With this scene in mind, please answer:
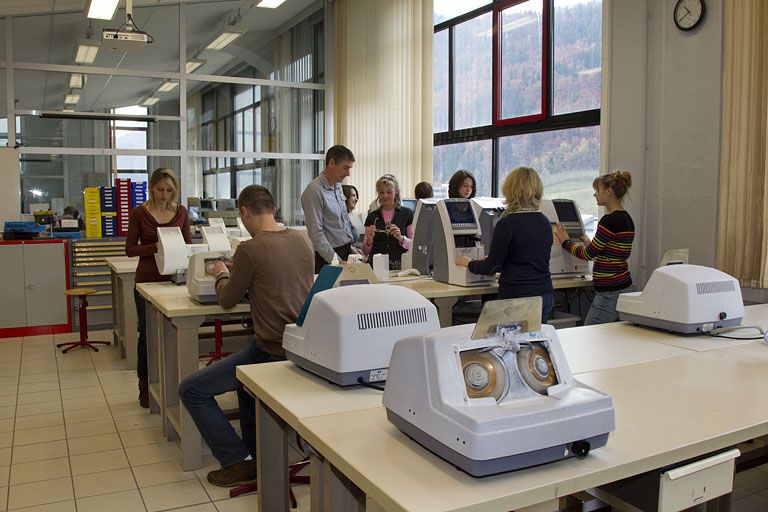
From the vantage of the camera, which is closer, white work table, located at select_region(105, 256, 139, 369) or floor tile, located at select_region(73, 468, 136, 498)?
floor tile, located at select_region(73, 468, 136, 498)

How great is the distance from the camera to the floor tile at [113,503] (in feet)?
9.34

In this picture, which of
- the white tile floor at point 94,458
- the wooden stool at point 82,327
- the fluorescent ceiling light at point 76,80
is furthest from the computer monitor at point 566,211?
the fluorescent ceiling light at point 76,80

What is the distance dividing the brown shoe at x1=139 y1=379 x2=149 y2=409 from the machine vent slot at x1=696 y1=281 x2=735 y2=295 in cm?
323

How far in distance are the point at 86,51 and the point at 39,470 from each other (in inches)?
230

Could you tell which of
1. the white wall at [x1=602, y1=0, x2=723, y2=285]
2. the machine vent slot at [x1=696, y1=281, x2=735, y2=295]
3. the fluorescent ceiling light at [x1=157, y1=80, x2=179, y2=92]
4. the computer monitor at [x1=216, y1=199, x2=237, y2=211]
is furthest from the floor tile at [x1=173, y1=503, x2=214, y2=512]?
the fluorescent ceiling light at [x1=157, y1=80, x2=179, y2=92]

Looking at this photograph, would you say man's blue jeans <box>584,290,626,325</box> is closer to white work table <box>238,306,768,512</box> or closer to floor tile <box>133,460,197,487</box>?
white work table <box>238,306,768,512</box>

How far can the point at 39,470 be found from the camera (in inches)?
128

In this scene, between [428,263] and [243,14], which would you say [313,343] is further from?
[243,14]

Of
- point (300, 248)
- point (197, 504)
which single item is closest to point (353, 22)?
point (300, 248)

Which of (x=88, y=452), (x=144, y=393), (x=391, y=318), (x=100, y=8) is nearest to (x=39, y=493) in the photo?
(x=88, y=452)

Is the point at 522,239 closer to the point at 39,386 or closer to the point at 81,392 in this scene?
the point at 81,392

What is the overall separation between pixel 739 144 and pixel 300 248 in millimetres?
2729

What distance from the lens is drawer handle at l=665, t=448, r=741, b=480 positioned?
151 centimetres

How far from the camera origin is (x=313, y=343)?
1988mm
